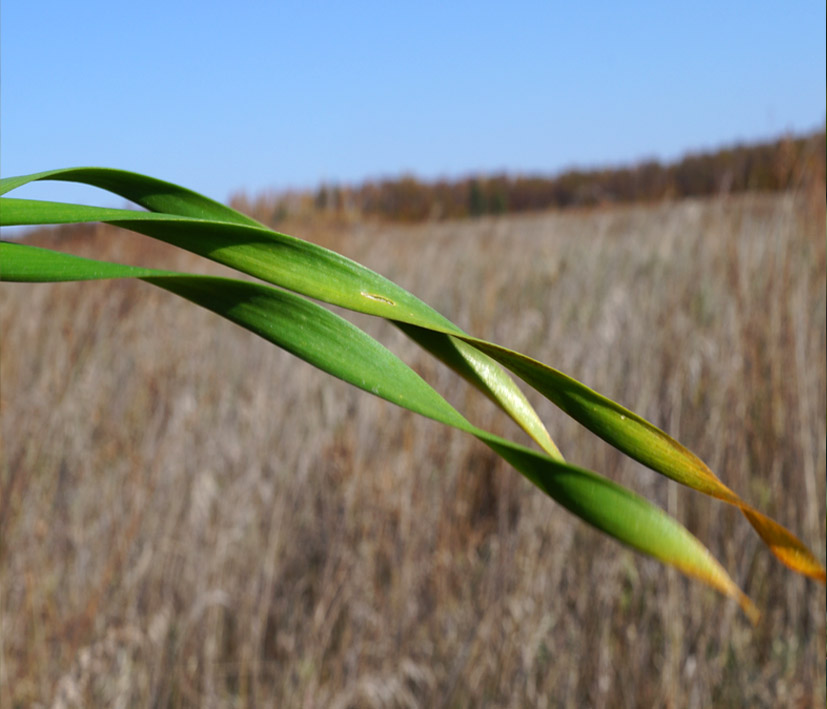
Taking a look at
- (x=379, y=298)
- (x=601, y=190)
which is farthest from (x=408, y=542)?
(x=601, y=190)

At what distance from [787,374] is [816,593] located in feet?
1.16

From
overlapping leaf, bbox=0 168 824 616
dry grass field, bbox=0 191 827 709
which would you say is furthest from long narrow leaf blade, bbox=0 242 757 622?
dry grass field, bbox=0 191 827 709

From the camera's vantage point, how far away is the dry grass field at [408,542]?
1.01 metres

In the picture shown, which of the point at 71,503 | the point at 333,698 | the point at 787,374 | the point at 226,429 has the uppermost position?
the point at 787,374

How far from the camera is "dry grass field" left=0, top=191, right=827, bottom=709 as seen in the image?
3.32ft

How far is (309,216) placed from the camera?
15.2 feet

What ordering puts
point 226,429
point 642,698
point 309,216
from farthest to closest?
point 309,216
point 226,429
point 642,698

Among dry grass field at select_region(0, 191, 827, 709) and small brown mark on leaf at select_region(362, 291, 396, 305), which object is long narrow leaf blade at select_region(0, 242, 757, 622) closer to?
small brown mark on leaf at select_region(362, 291, 396, 305)

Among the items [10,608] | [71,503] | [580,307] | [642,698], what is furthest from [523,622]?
[580,307]

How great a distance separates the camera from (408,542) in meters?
1.15

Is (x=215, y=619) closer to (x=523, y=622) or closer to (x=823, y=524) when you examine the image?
(x=523, y=622)

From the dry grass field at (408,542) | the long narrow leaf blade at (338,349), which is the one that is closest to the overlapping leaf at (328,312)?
the long narrow leaf blade at (338,349)

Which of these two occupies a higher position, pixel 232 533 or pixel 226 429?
pixel 226 429

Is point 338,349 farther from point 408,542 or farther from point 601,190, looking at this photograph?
point 601,190
